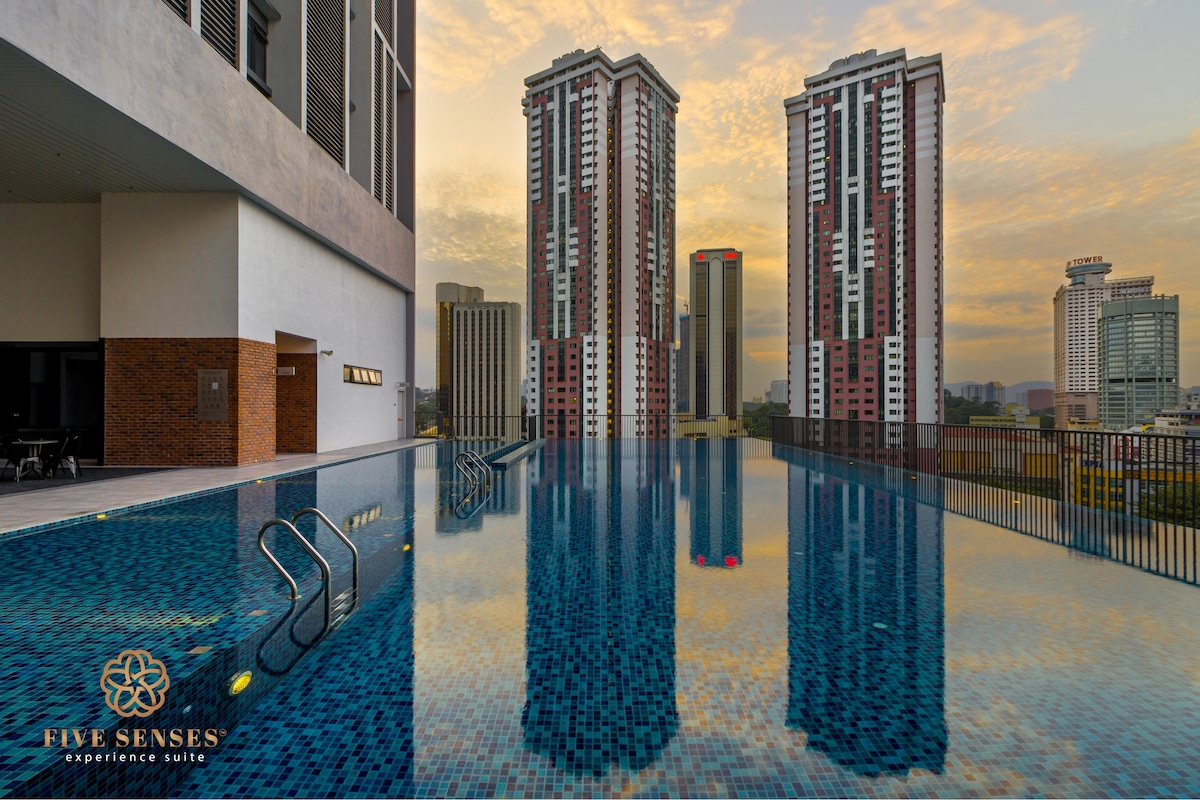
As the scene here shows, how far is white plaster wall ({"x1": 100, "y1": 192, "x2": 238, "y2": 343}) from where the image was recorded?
9.03 meters

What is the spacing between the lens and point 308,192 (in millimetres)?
10836

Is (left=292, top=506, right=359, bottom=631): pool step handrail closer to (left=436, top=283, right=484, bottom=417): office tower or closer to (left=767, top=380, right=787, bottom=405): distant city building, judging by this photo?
(left=767, top=380, right=787, bottom=405): distant city building

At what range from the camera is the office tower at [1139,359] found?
4503 cm

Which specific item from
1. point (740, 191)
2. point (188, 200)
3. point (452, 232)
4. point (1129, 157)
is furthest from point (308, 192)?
point (740, 191)

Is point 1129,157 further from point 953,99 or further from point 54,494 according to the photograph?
point 953,99

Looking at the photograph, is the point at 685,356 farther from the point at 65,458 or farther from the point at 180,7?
the point at 65,458

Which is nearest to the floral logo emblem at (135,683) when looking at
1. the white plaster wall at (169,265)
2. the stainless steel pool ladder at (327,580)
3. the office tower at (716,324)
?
the stainless steel pool ladder at (327,580)

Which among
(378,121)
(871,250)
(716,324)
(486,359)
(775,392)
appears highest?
(716,324)

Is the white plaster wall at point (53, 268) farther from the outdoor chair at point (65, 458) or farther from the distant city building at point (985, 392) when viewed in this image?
the distant city building at point (985, 392)

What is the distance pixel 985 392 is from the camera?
2151 inches

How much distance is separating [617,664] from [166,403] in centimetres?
993

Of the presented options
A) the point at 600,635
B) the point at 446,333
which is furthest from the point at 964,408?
the point at 446,333

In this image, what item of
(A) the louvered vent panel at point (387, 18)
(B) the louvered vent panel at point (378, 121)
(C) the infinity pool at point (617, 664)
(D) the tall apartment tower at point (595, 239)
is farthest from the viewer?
(D) the tall apartment tower at point (595, 239)

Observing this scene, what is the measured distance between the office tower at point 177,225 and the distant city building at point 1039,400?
200ft
